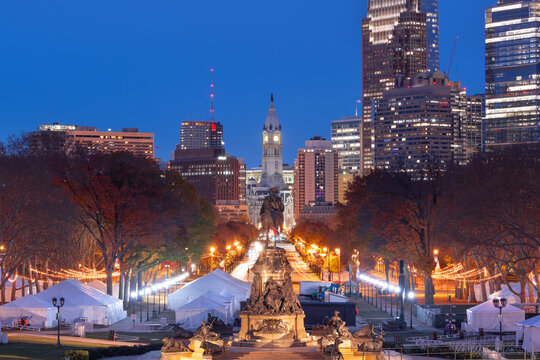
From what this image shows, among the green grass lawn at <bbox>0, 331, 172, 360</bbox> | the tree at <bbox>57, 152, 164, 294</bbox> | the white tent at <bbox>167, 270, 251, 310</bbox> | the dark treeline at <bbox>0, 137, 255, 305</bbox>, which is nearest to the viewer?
the green grass lawn at <bbox>0, 331, 172, 360</bbox>

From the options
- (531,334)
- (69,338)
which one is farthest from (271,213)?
(69,338)

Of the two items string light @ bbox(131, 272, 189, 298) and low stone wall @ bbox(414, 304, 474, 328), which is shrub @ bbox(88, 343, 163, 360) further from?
string light @ bbox(131, 272, 189, 298)

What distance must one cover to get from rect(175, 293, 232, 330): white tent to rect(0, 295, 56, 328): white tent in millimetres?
9313

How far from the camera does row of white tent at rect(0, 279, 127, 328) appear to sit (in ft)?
190

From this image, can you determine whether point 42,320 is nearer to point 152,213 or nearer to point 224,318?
point 224,318

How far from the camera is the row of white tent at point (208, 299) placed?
59781 millimetres

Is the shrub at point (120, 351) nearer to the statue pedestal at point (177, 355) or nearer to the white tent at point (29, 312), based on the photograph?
the statue pedestal at point (177, 355)

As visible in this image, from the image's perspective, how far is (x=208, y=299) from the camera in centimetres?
6125

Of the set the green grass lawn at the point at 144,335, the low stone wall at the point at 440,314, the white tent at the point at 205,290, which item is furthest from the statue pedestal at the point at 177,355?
the low stone wall at the point at 440,314

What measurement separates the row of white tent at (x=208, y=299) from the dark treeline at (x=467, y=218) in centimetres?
1720

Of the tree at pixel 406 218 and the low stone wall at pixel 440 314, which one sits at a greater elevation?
the tree at pixel 406 218

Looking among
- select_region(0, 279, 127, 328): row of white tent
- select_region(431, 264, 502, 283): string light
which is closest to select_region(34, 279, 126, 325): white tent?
select_region(0, 279, 127, 328): row of white tent

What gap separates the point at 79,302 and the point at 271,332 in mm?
26121

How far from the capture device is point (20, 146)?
7844 cm
